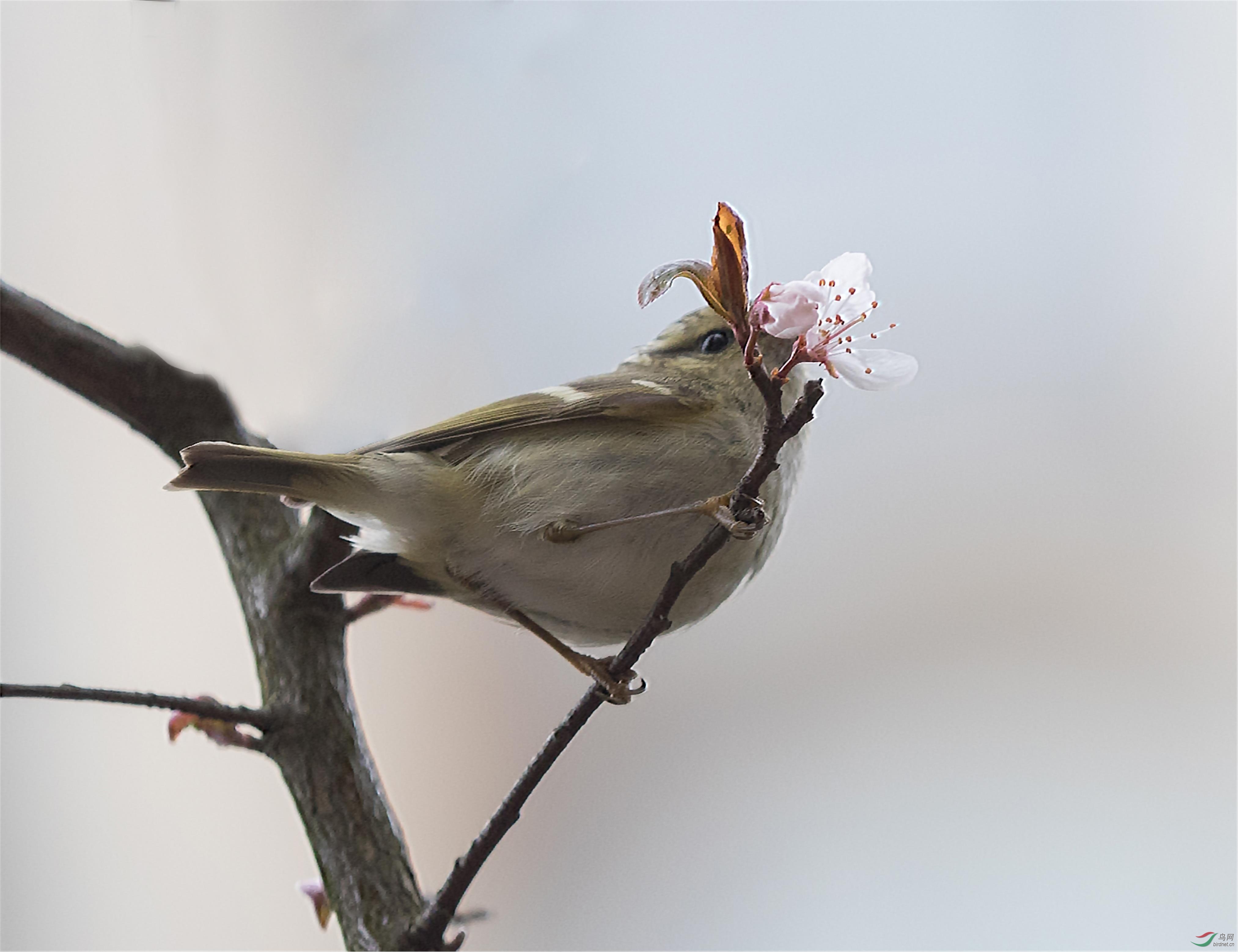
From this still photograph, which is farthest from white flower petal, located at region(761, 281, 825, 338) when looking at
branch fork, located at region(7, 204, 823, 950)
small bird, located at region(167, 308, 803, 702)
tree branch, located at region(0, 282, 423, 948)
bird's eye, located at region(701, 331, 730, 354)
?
tree branch, located at region(0, 282, 423, 948)

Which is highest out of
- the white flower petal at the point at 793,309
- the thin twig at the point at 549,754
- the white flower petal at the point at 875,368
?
the white flower petal at the point at 793,309

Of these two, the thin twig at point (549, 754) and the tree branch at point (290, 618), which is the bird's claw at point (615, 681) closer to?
the thin twig at point (549, 754)

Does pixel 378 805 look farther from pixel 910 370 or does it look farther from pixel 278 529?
pixel 910 370

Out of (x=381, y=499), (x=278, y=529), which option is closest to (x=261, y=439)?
(x=278, y=529)

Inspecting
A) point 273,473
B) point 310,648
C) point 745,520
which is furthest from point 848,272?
point 310,648

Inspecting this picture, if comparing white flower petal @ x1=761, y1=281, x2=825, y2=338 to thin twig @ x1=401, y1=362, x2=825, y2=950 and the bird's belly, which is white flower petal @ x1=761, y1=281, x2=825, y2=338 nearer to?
thin twig @ x1=401, y1=362, x2=825, y2=950

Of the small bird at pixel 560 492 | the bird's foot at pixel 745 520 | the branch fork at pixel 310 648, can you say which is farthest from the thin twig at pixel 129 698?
the bird's foot at pixel 745 520
